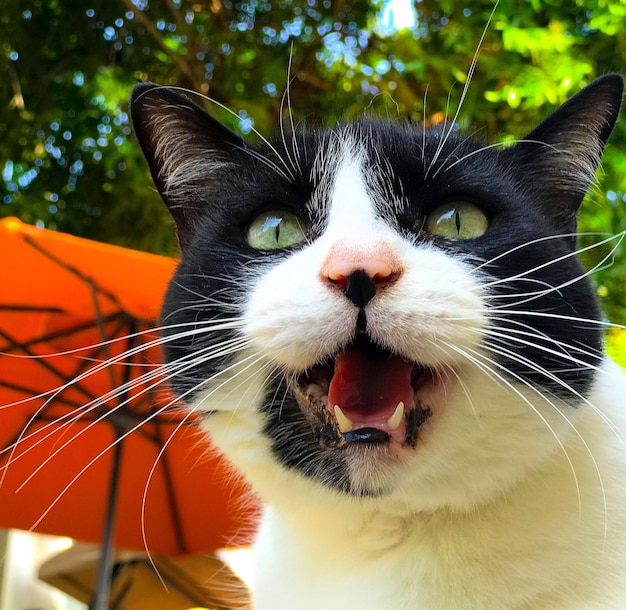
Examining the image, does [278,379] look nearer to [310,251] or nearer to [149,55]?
[310,251]

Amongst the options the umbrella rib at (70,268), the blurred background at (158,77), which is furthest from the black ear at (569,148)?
the blurred background at (158,77)

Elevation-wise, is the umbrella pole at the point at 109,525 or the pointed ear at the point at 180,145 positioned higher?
the pointed ear at the point at 180,145

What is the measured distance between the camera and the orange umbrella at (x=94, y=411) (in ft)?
2.82

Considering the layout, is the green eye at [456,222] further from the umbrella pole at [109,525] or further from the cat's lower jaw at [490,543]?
the umbrella pole at [109,525]

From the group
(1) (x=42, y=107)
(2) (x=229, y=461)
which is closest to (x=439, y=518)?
(2) (x=229, y=461)

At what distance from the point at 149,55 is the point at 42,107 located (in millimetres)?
341

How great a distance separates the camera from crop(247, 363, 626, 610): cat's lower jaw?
559 millimetres

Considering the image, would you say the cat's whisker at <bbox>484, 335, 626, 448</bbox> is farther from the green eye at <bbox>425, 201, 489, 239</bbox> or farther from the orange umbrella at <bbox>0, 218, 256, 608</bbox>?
the orange umbrella at <bbox>0, 218, 256, 608</bbox>

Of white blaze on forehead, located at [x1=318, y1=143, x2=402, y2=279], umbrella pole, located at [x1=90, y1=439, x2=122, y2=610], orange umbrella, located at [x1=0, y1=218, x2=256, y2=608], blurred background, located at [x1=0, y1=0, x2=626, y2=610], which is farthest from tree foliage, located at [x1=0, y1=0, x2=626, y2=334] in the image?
white blaze on forehead, located at [x1=318, y1=143, x2=402, y2=279]

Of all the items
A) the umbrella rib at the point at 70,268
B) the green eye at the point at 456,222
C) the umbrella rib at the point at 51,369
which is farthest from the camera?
the umbrella rib at the point at 51,369

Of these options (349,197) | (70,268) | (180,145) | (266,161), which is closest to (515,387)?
(349,197)

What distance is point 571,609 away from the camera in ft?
1.79

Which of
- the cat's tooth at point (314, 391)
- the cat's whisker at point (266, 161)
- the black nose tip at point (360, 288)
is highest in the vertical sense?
the cat's whisker at point (266, 161)

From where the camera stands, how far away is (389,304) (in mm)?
503
